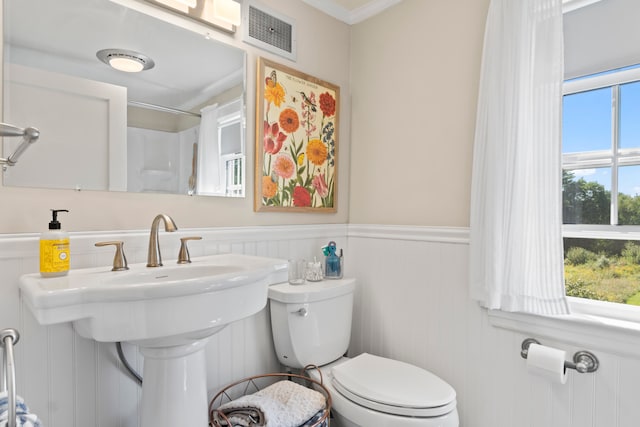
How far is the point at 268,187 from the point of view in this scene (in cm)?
171

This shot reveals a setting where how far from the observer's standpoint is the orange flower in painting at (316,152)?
1885mm

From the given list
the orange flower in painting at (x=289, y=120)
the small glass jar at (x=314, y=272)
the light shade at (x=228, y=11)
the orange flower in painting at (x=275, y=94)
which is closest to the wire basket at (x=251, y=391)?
the small glass jar at (x=314, y=272)

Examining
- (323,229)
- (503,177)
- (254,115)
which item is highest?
(254,115)

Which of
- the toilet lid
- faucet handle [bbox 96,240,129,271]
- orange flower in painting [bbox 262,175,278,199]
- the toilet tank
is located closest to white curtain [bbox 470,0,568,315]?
the toilet lid

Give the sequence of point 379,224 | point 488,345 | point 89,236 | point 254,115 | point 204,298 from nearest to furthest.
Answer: point 204,298, point 89,236, point 488,345, point 254,115, point 379,224

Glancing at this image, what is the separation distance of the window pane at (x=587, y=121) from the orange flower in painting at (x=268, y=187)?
48.2 inches

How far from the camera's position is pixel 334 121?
6.55ft

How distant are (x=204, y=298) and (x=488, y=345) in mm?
1180

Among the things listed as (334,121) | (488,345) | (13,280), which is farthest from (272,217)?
(488,345)

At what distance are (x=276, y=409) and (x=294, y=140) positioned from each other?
1172 millimetres

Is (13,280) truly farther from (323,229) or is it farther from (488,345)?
(488,345)

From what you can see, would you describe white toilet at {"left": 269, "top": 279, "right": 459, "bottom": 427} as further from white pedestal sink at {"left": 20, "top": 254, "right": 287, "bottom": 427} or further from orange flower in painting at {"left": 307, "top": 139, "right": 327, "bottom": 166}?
orange flower in painting at {"left": 307, "top": 139, "right": 327, "bottom": 166}

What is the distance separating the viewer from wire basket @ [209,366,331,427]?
1.32 meters

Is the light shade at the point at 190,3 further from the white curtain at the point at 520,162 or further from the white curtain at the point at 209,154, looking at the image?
the white curtain at the point at 520,162
